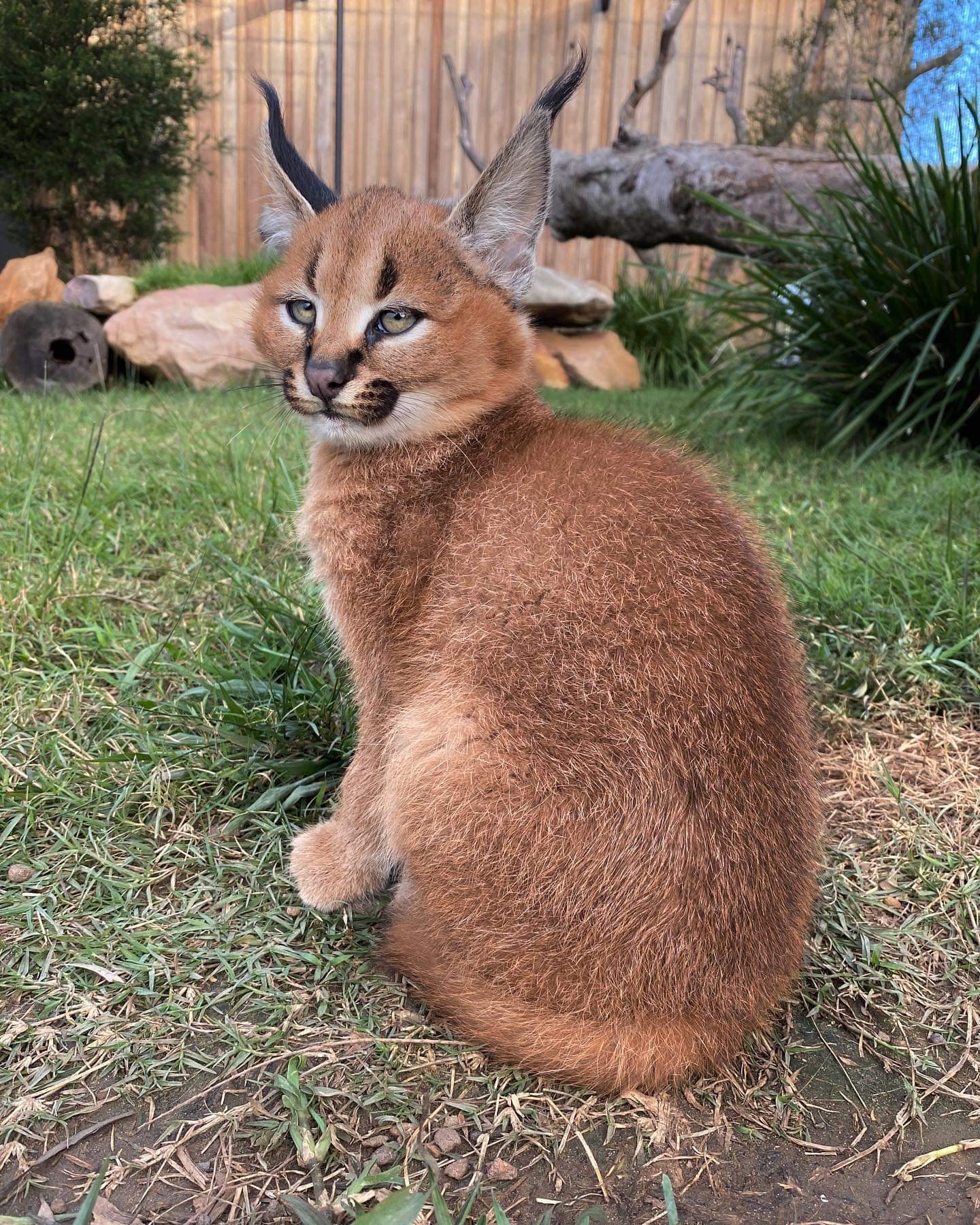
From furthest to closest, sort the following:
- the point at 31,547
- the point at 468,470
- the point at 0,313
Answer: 1. the point at 0,313
2. the point at 31,547
3. the point at 468,470

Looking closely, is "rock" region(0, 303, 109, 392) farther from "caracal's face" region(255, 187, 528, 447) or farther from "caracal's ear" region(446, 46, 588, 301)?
"caracal's ear" region(446, 46, 588, 301)

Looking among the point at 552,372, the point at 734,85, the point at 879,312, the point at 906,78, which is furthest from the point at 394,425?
the point at 734,85

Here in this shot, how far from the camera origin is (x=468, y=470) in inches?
78.1

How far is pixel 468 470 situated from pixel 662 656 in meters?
0.61

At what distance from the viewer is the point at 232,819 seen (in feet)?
7.14

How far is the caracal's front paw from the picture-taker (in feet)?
6.31

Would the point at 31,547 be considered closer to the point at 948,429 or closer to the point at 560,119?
the point at 948,429

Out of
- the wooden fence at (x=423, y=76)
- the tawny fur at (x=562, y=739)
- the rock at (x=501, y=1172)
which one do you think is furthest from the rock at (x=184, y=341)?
the rock at (x=501, y=1172)

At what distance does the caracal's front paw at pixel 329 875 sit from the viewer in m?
1.92

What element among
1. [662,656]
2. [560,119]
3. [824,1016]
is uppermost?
[560,119]

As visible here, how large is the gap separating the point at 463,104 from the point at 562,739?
9.11m

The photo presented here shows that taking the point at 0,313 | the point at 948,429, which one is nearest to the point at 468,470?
the point at 948,429

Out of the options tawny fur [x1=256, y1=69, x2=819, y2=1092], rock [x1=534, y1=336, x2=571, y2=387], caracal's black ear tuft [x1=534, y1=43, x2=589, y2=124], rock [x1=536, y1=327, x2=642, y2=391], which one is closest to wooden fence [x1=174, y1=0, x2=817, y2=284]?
rock [x1=536, y1=327, x2=642, y2=391]

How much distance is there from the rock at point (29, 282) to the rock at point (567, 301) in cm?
396
